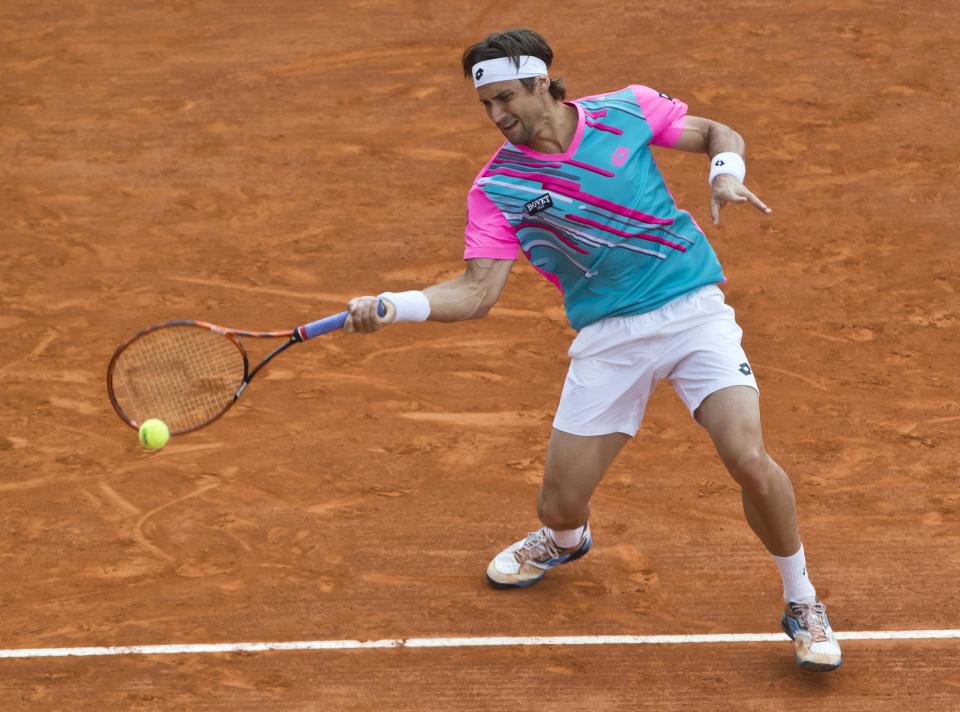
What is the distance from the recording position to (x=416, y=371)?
7695mm

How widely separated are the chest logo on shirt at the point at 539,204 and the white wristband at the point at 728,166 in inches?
24.0

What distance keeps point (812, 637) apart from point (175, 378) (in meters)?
2.78

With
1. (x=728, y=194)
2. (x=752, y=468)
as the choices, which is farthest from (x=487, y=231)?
(x=752, y=468)

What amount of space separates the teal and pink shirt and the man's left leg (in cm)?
50

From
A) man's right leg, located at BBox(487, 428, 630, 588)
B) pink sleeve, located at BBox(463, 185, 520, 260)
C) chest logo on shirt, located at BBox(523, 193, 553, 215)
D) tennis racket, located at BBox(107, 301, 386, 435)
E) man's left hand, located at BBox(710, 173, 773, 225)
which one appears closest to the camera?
man's left hand, located at BBox(710, 173, 773, 225)

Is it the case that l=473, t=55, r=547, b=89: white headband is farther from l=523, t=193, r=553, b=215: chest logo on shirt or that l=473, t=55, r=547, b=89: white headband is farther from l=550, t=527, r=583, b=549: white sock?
l=550, t=527, r=583, b=549: white sock

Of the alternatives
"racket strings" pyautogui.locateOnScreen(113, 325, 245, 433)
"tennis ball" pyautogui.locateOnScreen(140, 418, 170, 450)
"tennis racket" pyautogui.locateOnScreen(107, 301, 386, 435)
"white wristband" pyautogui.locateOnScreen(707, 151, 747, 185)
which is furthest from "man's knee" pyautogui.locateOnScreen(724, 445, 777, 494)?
"tennis ball" pyautogui.locateOnScreen(140, 418, 170, 450)

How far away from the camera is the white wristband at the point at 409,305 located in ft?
16.8

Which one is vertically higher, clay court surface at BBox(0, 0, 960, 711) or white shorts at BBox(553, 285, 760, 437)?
white shorts at BBox(553, 285, 760, 437)

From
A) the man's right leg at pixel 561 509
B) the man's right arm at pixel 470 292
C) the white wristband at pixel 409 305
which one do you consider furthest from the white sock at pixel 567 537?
the white wristband at pixel 409 305

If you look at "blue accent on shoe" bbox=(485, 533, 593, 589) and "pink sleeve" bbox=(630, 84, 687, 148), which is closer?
"pink sleeve" bbox=(630, 84, 687, 148)

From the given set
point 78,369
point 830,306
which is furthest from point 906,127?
point 78,369

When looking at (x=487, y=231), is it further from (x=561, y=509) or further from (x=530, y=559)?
(x=530, y=559)

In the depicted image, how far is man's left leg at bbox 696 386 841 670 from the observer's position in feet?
16.4
